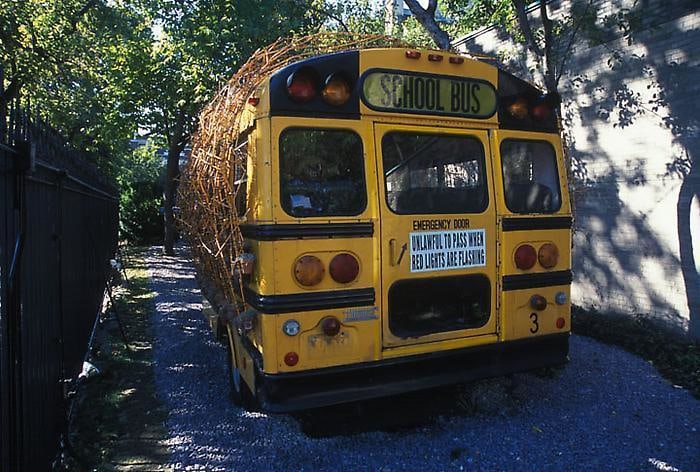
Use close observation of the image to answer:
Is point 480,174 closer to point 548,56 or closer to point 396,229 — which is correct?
point 396,229

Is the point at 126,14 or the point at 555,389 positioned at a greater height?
the point at 126,14

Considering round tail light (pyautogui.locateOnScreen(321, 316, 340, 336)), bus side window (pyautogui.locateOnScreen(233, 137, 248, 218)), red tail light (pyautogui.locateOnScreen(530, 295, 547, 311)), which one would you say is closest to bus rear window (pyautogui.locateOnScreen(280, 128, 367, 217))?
bus side window (pyautogui.locateOnScreen(233, 137, 248, 218))

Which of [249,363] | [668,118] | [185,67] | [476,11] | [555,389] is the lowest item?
[555,389]

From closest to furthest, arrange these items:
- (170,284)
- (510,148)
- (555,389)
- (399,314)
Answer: (399,314) < (510,148) < (555,389) < (170,284)

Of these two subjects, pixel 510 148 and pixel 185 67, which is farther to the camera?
pixel 185 67

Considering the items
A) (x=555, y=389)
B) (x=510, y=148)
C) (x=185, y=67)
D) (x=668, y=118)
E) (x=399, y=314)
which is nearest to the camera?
(x=399, y=314)

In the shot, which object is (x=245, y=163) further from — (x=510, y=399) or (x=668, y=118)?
(x=668, y=118)

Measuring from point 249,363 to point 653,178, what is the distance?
529 centimetres

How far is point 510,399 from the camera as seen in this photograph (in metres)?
4.24

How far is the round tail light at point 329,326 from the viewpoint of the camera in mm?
3268

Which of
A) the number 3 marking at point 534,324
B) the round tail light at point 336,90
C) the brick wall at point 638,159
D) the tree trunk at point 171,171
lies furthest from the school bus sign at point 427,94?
the tree trunk at point 171,171

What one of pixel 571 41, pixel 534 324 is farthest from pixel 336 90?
pixel 571 41

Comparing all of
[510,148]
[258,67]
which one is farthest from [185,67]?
[510,148]

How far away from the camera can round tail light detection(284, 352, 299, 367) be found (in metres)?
3.20
